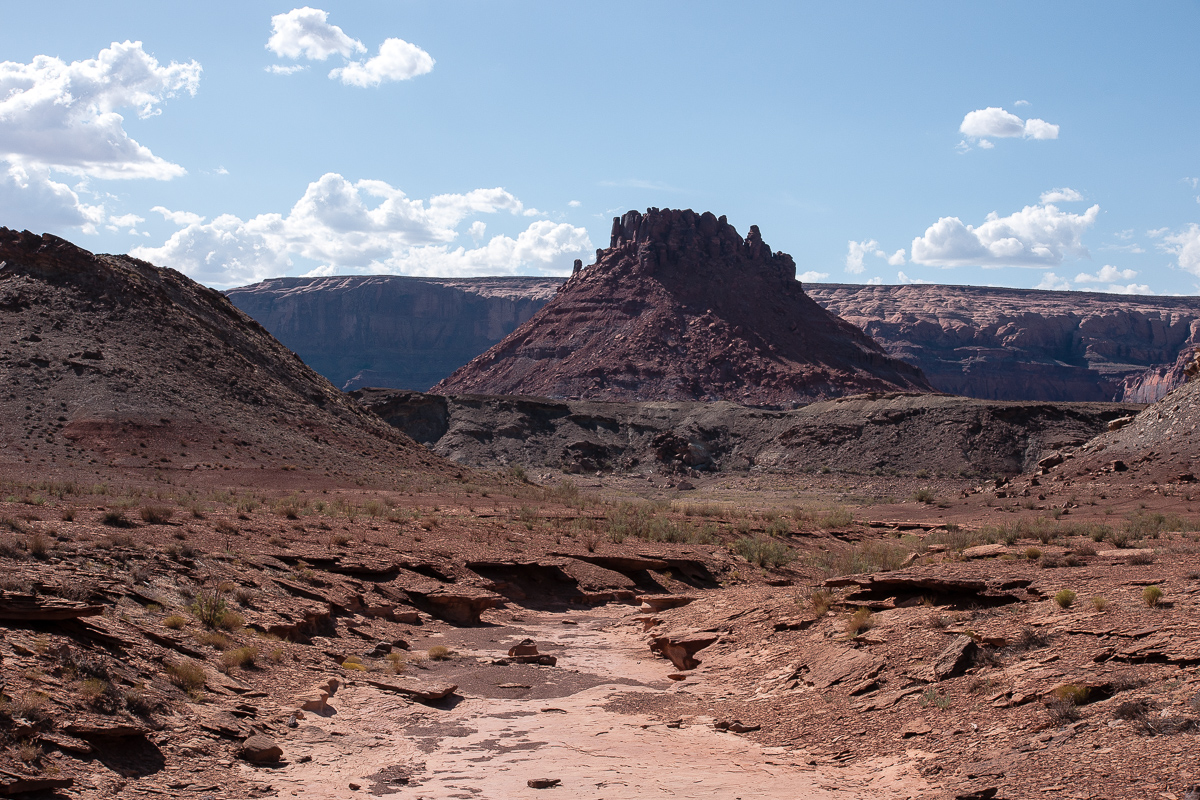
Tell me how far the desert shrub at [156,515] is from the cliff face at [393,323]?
167 metres

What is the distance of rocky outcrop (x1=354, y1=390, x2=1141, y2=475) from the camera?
67.9 m

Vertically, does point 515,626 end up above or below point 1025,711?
below

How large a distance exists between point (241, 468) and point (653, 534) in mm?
20667

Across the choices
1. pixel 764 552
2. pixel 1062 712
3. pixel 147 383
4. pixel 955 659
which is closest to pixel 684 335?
pixel 147 383

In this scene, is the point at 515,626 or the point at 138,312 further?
the point at 138,312

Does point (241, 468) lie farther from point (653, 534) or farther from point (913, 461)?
Result: point (913, 461)

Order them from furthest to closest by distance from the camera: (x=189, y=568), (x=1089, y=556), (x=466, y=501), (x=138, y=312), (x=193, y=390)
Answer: (x=138, y=312), (x=193, y=390), (x=466, y=501), (x=1089, y=556), (x=189, y=568)

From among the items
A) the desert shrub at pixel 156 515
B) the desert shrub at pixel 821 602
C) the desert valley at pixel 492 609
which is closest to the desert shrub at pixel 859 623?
the desert valley at pixel 492 609

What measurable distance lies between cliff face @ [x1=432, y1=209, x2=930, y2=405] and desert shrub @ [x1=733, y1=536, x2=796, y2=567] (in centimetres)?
7187

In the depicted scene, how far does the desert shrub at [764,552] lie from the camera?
82.5ft

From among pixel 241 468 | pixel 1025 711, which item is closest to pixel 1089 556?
pixel 1025 711

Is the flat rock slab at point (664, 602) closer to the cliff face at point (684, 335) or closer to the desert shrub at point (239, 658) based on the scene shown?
the desert shrub at point (239, 658)

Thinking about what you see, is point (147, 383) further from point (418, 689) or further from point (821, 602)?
point (821, 602)

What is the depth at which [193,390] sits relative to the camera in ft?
153
